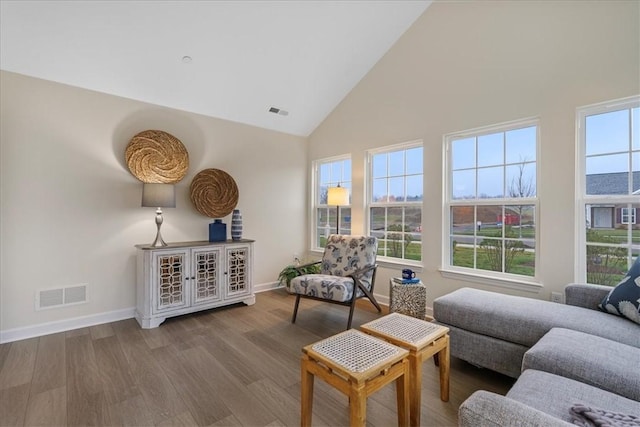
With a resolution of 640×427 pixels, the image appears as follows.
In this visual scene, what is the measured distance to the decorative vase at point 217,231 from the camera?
141 inches

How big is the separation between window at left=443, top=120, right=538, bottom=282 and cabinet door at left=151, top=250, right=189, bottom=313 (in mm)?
2809

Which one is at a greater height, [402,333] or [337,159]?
[337,159]

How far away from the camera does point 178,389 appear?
193 centimetres

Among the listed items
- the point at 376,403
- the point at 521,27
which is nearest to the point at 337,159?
the point at 521,27

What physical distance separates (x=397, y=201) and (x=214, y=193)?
232 centimetres

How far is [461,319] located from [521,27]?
102 inches

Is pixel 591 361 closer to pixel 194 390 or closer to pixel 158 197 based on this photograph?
pixel 194 390

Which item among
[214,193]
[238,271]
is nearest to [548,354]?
[238,271]

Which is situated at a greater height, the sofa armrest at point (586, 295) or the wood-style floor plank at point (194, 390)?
the sofa armrest at point (586, 295)

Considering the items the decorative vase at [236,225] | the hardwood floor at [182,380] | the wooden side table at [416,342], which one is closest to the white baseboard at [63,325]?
the hardwood floor at [182,380]

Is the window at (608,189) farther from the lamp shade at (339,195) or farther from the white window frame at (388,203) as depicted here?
the lamp shade at (339,195)

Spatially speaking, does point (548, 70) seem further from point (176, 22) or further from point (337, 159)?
point (176, 22)

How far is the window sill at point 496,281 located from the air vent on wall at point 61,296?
3.71 metres

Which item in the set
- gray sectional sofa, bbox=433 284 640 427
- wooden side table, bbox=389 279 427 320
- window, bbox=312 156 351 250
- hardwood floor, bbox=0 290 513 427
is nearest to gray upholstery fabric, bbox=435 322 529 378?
gray sectional sofa, bbox=433 284 640 427
